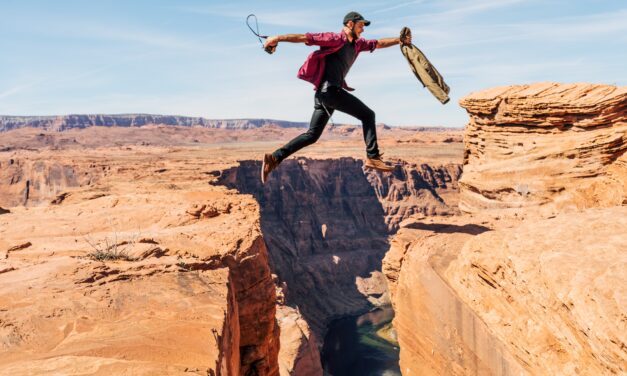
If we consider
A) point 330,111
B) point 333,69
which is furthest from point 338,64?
point 330,111

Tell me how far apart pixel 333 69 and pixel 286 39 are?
0.81 meters

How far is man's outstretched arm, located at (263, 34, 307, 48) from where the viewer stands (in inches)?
265

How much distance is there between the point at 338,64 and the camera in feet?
23.7

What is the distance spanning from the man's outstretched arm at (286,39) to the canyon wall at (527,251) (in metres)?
3.88

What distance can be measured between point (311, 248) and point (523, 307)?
71349 millimetres

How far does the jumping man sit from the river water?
150ft

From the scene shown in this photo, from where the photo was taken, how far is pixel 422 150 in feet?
352

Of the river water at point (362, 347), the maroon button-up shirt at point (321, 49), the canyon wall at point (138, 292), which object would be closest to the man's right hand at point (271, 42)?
the maroon button-up shirt at point (321, 49)

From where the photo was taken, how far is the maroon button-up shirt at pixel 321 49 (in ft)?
22.8

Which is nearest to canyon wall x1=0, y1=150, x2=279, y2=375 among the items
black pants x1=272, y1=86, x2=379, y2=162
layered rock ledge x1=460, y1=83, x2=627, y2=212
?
black pants x1=272, y1=86, x2=379, y2=162

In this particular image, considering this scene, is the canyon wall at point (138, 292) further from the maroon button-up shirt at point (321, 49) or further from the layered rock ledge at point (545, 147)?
the layered rock ledge at point (545, 147)

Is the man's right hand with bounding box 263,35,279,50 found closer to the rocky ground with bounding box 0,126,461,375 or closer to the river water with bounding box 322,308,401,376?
the rocky ground with bounding box 0,126,461,375

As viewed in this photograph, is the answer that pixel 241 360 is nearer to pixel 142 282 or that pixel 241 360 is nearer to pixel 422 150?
pixel 142 282

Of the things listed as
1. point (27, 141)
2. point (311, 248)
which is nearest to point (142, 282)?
point (311, 248)
